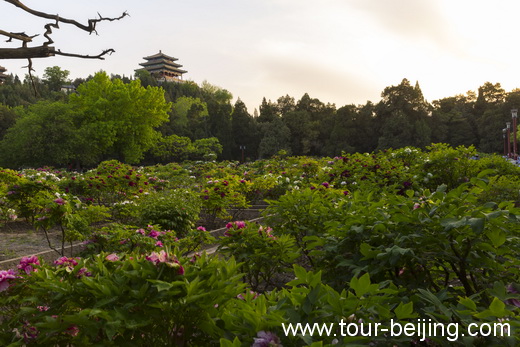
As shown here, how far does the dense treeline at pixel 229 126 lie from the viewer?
95.2 feet

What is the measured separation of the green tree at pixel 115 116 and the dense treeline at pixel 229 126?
8 centimetres

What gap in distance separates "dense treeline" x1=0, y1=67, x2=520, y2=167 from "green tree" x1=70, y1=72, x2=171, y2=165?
0.26ft

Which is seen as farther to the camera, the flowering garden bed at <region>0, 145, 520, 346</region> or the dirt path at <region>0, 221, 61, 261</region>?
the dirt path at <region>0, 221, 61, 261</region>

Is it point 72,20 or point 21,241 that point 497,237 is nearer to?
point 72,20

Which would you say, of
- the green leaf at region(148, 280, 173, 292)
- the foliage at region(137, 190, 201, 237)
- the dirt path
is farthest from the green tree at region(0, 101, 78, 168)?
the green leaf at region(148, 280, 173, 292)

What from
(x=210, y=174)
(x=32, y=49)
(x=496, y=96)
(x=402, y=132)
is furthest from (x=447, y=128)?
(x=32, y=49)

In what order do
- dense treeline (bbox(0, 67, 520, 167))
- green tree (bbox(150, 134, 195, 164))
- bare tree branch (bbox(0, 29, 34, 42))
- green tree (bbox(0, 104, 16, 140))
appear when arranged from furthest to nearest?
1. green tree (bbox(0, 104, 16, 140))
2. green tree (bbox(150, 134, 195, 164))
3. dense treeline (bbox(0, 67, 520, 167))
4. bare tree branch (bbox(0, 29, 34, 42))

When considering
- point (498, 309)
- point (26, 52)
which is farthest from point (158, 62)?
point (498, 309)

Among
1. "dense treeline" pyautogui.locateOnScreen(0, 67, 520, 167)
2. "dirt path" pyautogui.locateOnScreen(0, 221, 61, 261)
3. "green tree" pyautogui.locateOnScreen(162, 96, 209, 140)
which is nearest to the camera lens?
"dirt path" pyautogui.locateOnScreen(0, 221, 61, 261)

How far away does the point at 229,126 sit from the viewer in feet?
149

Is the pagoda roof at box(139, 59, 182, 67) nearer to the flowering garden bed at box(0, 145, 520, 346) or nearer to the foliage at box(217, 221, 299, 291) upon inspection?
the foliage at box(217, 221, 299, 291)

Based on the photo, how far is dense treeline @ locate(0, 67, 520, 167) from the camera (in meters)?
29.0

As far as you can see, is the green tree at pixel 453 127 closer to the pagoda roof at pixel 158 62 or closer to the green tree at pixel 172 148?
the green tree at pixel 172 148

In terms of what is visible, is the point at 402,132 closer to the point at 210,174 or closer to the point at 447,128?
the point at 447,128
